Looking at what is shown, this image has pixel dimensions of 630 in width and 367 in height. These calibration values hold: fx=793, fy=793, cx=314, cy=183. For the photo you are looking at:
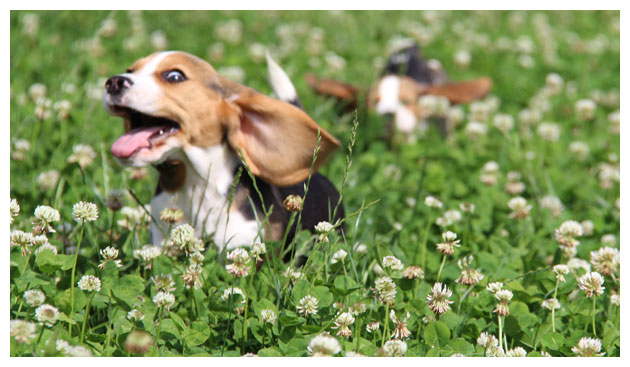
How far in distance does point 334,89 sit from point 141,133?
225 centimetres

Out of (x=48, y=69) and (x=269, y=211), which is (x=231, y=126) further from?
(x=48, y=69)

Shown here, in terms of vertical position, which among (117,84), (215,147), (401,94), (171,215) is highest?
(401,94)

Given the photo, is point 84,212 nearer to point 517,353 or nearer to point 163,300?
point 163,300

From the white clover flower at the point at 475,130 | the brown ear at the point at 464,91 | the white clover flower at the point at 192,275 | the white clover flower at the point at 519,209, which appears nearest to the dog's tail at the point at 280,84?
the white clover flower at the point at 192,275

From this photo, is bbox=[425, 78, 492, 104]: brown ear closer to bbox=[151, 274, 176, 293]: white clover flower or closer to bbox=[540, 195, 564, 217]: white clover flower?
bbox=[540, 195, 564, 217]: white clover flower

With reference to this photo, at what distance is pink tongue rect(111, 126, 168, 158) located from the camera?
2.57m

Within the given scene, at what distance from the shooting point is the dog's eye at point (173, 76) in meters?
2.62

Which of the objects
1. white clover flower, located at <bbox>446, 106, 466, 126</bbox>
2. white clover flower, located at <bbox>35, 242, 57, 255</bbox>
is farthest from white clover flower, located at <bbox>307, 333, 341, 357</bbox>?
white clover flower, located at <bbox>446, 106, 466, 126</bbox>

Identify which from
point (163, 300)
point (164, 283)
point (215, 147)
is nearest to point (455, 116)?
point (215, 147)

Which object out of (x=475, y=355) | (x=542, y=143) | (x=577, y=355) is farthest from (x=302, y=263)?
(x=542, y=143)

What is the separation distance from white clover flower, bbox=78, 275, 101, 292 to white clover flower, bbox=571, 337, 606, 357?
1.42 metres

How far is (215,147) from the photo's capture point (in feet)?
8.85

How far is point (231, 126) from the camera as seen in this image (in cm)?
268

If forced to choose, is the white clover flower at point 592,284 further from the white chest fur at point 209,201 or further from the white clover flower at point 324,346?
the white chest fur at point 209,201
